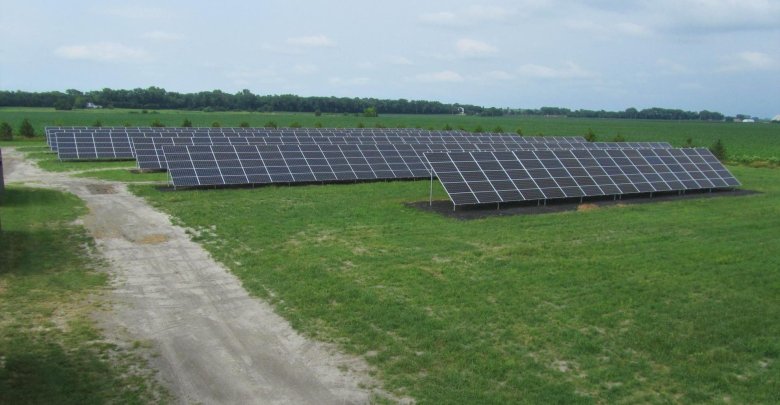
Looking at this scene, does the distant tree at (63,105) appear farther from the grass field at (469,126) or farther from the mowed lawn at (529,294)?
the mowed lawn at (529,294)

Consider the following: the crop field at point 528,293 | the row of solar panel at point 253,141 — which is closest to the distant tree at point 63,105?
the row of solar panel at point 253,141

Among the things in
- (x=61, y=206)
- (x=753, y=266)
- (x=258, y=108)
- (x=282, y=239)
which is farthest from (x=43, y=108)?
(x=753, y=266)

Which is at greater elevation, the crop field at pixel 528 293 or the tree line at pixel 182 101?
the tree line at pixel 182 101

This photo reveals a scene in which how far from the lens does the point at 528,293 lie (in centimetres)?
1281

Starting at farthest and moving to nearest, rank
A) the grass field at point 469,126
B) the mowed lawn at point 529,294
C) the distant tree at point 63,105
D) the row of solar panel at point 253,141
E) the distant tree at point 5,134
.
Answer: the distant tree at point 63,105 < the grass field at point 469,126 < the distant tree at point 5,134 < the row of solar panel at point 253,141 < the mowed lawn at point 529,294

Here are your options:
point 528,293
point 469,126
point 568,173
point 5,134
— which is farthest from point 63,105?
point 528,293

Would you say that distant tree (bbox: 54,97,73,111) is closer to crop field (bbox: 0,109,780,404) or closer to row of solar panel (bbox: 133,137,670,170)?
row of solar panel (bbox: 133,137,670,170)

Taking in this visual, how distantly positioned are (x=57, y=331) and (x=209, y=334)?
8.99 feet

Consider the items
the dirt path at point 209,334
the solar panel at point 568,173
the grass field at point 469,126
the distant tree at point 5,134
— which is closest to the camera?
the dirt path at point 209,334

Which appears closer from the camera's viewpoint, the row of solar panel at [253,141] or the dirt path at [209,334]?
the dirt path at [209,334]

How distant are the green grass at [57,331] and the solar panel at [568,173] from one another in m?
13.6

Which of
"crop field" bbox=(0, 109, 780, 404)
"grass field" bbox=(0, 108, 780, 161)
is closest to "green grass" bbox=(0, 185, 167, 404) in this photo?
"crop field" bbox=(0, 109, 780, 404)

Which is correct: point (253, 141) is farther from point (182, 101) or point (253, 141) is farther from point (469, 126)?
point (182, 101)

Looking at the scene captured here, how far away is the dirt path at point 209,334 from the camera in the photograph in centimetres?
856
